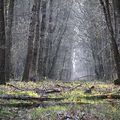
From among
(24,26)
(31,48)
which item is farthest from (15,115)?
(24,26)

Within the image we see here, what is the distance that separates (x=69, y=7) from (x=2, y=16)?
99.3 ft

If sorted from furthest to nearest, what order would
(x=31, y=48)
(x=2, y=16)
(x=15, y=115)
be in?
(x=31, y=48) → (x=2, y=16) → (x=15, y=115)

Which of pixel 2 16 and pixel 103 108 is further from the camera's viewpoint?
pixel 2 16

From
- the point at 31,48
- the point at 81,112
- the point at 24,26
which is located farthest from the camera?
the point at 24,26

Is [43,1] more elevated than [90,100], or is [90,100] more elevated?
[43,1]

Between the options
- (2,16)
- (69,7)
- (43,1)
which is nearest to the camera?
(2,16)

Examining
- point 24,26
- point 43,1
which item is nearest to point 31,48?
point 43,1

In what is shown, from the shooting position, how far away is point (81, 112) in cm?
920

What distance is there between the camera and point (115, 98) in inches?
472

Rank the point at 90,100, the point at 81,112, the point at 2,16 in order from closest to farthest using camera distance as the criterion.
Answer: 1. the point at 81,112
2. the point at 90,100
3. the point at 2,16

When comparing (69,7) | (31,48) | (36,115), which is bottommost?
(36,115)

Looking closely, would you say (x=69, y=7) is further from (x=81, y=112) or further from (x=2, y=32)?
(x=81, y=112)

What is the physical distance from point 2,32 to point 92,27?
82.5ft

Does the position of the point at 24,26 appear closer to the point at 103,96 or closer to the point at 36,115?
the point at 103,96
